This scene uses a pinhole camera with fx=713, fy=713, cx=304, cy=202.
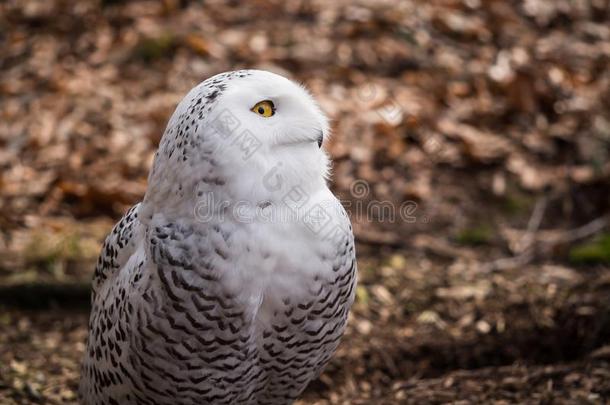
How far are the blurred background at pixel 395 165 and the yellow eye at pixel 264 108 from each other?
1942 mm

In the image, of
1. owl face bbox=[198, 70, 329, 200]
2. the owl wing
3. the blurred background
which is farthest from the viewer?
the blurred background

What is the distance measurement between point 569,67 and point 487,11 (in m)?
1.26

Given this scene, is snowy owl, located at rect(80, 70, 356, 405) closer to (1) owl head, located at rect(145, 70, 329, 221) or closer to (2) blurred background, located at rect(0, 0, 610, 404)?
(1) owl head, located at rect(145, 70, 329, 221)

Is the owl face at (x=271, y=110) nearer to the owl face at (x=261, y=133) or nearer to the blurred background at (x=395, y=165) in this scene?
the owl face at (x=261, y=133)

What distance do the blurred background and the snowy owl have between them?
4.59 ft

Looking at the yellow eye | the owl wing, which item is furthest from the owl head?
the owl wing

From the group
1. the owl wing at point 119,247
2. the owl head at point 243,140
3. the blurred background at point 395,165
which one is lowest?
the blurred background at point 395,165

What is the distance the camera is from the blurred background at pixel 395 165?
4277mm

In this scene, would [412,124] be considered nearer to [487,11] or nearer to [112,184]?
[487,11]

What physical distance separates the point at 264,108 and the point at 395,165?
401 centimetres

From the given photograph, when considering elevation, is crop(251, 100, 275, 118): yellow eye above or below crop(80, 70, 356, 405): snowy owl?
above

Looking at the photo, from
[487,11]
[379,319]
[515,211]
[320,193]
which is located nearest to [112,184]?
[379,319]

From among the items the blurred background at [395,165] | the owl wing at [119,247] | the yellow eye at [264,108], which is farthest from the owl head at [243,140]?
the blurred background at [395,165]

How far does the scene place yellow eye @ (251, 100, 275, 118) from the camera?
2.49 metres
